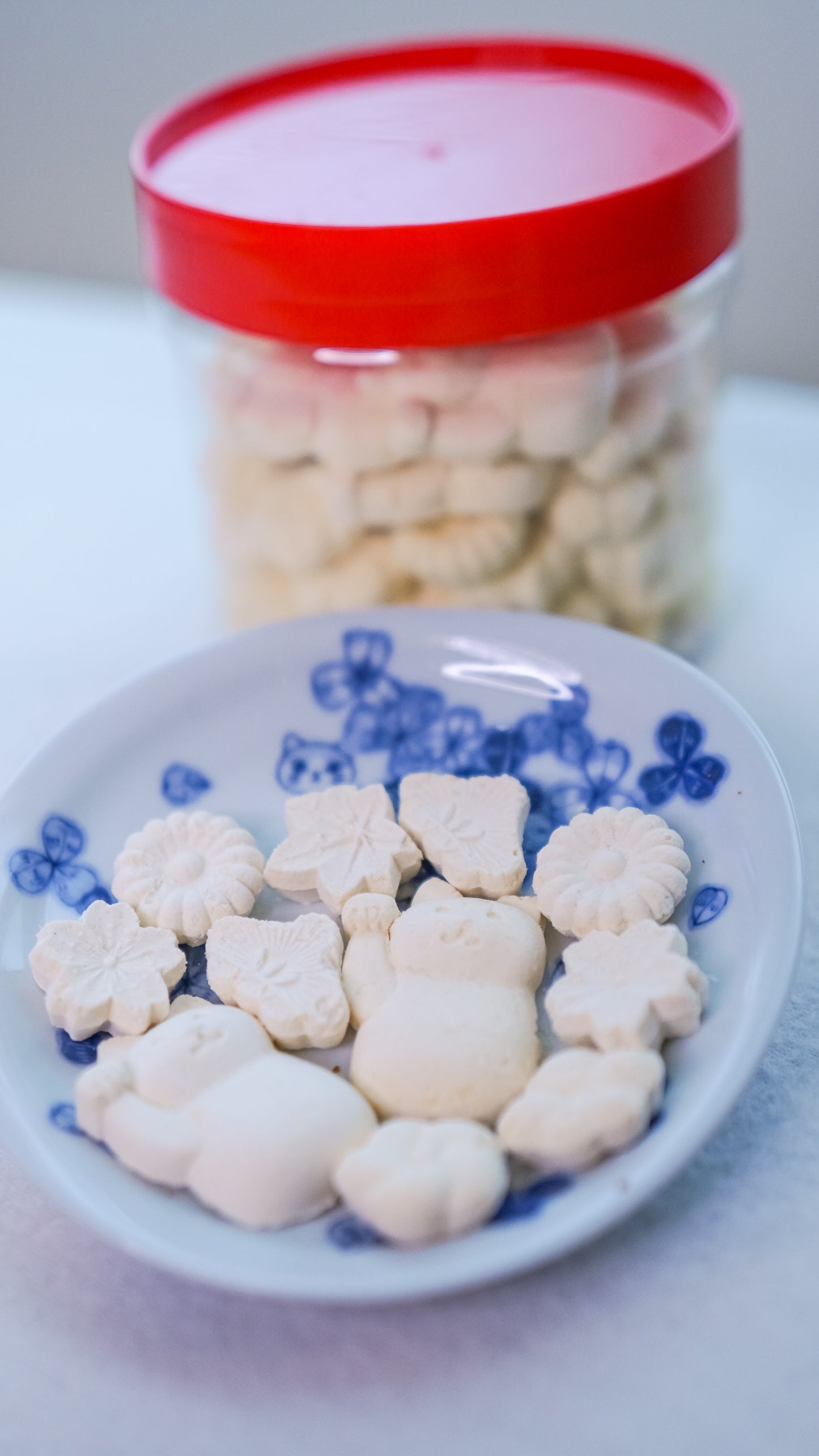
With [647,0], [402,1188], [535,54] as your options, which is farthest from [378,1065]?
[647,0]

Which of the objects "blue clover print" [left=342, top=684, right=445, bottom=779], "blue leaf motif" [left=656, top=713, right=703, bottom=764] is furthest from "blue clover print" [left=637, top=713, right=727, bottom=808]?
"blue clover print" [left=342, top=684, right=445, bottom=779]

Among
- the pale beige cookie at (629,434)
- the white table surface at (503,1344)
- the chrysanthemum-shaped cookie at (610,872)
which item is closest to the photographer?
the white table surface at (503,1344)

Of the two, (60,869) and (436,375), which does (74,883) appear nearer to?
(60,869)

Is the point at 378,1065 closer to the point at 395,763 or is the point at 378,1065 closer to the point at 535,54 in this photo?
the point at 395,763

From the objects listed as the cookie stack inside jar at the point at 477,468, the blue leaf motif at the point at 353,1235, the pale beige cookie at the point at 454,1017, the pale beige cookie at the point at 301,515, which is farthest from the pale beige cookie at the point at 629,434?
the blue leaf motif at the point at 353,1235

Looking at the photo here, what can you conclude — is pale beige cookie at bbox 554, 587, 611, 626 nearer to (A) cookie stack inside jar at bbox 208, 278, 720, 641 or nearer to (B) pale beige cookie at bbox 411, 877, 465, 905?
(A) cookie stack inside jar at bbox 208, 278, 720, 641

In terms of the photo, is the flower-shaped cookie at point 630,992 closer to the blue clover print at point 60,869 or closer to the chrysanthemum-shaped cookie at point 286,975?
the chrysanthemum-shaped cookie at point 286,975
